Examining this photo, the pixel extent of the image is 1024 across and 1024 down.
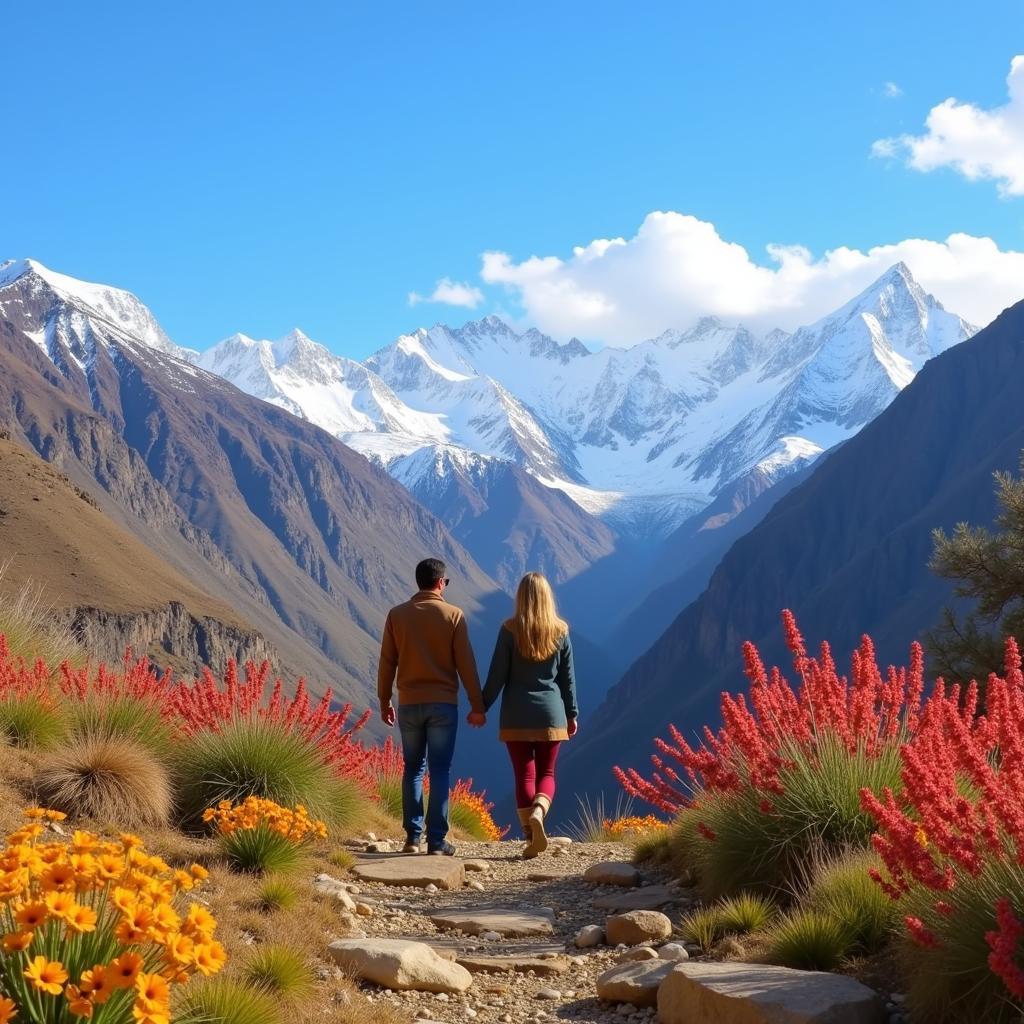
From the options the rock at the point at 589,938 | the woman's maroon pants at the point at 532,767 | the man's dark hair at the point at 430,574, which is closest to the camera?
the rock at the point at 589,938

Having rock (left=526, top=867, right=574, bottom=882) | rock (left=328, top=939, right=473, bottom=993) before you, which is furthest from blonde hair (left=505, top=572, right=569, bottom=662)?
rock (left=328, top=939, right=473, bottom=993)

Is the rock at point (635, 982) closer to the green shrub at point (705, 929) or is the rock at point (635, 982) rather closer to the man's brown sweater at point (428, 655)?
the green shrub at point (705, 929)

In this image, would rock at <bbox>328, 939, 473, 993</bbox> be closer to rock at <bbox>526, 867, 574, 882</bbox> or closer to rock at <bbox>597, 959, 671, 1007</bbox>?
rock at <bbox>597, 959, 671, 1007</bbox>

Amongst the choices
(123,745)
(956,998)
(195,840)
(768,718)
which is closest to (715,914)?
(768,718)

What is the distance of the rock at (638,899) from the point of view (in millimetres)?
8359

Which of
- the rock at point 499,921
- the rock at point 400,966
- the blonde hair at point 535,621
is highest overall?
the blonde hair at point 535,621

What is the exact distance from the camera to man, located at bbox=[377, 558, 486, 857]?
994 centimetres

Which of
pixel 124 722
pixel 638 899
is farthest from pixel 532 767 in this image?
pixel 124 722

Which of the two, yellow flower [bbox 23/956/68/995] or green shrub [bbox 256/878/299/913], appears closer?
yellow flower [bbox 23/956/68/995]

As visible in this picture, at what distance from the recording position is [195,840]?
8.77 meters

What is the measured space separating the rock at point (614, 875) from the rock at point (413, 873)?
3.30 feet

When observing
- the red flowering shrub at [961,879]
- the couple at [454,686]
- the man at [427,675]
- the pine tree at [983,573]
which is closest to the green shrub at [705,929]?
the red flowering shrub at [961,879]

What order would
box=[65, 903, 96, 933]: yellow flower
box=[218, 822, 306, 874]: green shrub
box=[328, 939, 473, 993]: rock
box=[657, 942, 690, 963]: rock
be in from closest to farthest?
box=[65, 903, 96, 933]: yellow flower
box=[328, 939, 473, 993]: rock
box=[657, 942, 690, 963]: rock
box=[218, 822, 306, 874]: green shrub

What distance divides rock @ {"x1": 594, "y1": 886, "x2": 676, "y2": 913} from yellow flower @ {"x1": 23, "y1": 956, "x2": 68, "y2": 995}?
5.25 meters
